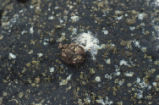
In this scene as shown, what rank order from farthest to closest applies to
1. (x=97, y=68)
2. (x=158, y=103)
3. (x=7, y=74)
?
(x=7, y=74) < (x=97, y=68) < (x=158, y=103)

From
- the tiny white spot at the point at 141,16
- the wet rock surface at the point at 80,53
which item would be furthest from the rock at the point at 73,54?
the tiny white spot at the point at 141,16

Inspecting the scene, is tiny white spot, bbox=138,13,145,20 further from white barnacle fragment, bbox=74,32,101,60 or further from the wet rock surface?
white barnacle fragment, bbox=74,32,101,60

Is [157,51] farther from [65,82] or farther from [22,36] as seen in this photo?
[22,36]

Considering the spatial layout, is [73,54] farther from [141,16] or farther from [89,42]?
[141,16]

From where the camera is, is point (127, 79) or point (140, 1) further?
point (140, 1)

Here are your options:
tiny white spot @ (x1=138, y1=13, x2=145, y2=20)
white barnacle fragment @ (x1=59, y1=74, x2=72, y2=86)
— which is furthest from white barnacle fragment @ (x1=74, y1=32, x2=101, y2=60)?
tiny white spot @ (x1=138, y1=13, x2=145, y2=20)

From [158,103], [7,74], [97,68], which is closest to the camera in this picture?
[158,103]

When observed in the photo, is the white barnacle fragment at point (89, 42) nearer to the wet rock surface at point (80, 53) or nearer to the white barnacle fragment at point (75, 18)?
the wet rock surface at point (80, 53)

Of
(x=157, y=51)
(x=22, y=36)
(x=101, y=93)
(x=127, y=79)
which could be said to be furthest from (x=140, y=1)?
(x=22, y=36)

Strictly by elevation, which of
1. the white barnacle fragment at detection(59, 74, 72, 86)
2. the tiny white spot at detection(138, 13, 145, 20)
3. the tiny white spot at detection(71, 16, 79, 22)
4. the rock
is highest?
the tiny white spot at detection(138, 13, 145, 20)
